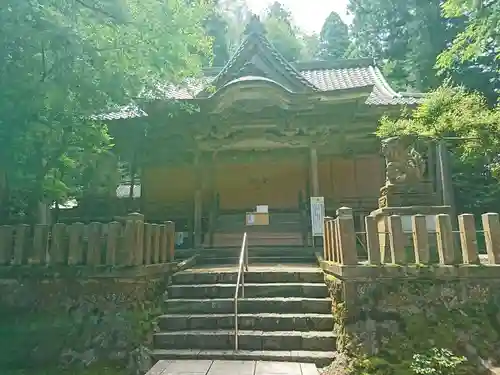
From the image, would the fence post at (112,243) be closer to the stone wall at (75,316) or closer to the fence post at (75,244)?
the stone wall at (75,316)

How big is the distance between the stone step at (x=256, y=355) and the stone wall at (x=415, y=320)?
30 cm

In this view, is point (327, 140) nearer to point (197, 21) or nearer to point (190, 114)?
point (190, 114)

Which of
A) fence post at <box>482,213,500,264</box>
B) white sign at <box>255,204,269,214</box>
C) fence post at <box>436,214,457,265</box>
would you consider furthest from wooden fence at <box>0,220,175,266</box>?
white sign at <box>255,204,269,214</box>

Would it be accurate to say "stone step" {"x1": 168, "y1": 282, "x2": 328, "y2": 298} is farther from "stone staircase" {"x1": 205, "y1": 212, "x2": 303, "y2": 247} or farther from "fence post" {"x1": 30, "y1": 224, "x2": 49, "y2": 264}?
"stone staircase" {"x1": 205, "y1": 212, "x2": 303, "y2": 247}

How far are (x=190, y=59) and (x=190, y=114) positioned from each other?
3.68 m

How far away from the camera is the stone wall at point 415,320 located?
463 cm

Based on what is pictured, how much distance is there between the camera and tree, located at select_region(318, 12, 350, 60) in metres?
33.6

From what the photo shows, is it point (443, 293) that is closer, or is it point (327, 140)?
point (443, 293)

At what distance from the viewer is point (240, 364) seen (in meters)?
4.63

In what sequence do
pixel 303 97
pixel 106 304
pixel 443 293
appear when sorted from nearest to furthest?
pixel 443 293 → pixel 106 304 → pixel 303 97

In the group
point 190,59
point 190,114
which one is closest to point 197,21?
point 190,59

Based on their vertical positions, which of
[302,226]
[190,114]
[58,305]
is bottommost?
[58,305]

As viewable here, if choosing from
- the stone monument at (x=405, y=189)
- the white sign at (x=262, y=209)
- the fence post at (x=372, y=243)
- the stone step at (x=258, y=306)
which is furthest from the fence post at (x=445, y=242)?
the white sign at (x=262, y=209)

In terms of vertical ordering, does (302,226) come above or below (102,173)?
below
